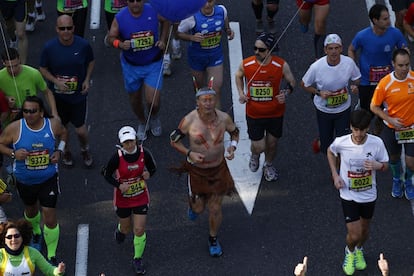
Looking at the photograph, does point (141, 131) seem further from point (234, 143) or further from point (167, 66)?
point (234, 143)

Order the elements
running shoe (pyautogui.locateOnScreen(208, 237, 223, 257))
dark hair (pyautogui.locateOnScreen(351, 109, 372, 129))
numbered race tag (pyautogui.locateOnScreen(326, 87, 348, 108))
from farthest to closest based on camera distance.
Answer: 1. numbered race tag (pyautogui.locateOnScreen(326, 87, 348, 108))
2. running shoe (pyautogui.locateOnScreen(208, 237, 223, 257))
3. dark hair (pyautogui.locateOnScreen(351, 109, 372, 129))

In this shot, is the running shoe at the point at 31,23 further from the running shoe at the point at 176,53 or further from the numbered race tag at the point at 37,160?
the numbered race tag at the point at 37,160

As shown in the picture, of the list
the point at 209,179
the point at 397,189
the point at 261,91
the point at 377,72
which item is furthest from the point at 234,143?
the point at 377,72

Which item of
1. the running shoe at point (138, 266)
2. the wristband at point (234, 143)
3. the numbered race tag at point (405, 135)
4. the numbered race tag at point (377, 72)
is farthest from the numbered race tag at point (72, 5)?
the numbered race tag at point (405, 135)

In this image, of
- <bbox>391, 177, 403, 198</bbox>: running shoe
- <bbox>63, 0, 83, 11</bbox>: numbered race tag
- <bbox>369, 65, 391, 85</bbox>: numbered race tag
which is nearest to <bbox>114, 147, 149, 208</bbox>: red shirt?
<bbox>391, 177, 403, 198</bbox>: running shoe

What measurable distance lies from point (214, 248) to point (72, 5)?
4207 mm

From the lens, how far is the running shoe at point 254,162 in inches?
528

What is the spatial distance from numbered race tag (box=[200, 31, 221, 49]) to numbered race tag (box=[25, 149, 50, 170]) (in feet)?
8.74

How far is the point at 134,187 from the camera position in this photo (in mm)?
11711

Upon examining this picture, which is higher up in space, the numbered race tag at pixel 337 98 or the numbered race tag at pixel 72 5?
Answer: the numbered race tag at pixel 337 98

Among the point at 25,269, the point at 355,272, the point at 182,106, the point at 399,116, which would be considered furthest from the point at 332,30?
the point at 25,269

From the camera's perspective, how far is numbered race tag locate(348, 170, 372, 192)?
1146cm

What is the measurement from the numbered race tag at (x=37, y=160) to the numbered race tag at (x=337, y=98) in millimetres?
3131

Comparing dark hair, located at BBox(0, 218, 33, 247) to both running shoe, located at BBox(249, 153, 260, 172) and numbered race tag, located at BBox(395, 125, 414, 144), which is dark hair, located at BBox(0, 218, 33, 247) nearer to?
running shoe, located at BBox(249, 153, 260, 172)
